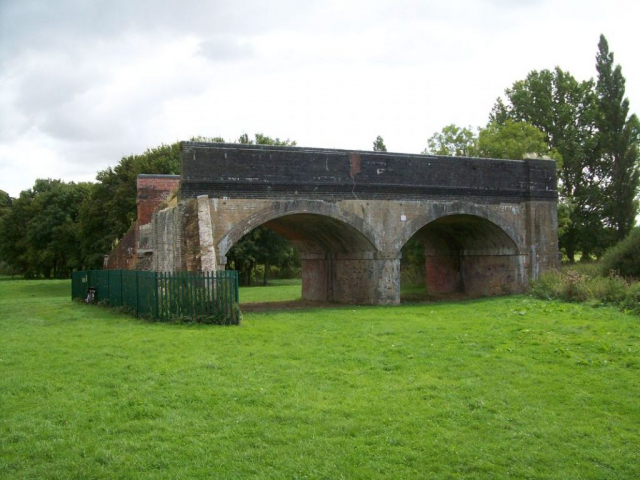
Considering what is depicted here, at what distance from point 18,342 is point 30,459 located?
21.4 ft

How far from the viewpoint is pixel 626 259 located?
64.0 feet

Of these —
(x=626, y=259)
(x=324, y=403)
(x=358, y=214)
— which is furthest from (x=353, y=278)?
(x=324, y=403)

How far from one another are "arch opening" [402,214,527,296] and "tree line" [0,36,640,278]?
4.05 meters

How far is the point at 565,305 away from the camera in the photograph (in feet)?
51.6

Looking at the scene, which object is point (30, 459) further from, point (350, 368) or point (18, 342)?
point (18, 342)

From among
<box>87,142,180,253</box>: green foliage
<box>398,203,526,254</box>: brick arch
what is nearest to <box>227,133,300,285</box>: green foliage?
<box>87,142,180,253</box>: green foliage

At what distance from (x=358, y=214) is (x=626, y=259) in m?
8.77

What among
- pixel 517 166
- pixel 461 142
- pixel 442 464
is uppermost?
pixel 461 142

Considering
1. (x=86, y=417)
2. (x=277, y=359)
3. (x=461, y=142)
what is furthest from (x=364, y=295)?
(x=461, y=142)

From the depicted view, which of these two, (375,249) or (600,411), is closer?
(600,411)

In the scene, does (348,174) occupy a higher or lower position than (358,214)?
higher

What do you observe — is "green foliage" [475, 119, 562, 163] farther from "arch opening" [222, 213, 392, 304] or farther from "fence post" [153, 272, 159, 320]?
"fence post" [153, 272, 159, 320]

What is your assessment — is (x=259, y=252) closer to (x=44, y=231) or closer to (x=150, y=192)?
(x=150, y=192)

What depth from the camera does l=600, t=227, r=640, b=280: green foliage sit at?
19156 millimetres
